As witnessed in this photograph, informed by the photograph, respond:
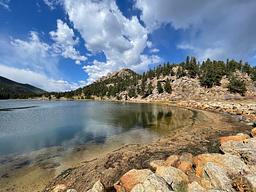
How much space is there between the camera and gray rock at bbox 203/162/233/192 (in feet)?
32.7

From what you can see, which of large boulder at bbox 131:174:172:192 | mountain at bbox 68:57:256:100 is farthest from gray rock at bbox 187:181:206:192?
mountain at bbox 68:57:256:100

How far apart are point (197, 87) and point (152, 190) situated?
13250cm

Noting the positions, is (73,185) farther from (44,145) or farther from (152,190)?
(44,145)

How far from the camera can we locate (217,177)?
10.4 metres

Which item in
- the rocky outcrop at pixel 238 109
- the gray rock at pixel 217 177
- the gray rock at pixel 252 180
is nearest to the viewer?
the gray rock at pixel 252 180

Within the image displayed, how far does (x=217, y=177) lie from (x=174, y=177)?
90.3 inches

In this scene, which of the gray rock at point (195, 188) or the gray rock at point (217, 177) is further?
the gray rock at point (217, 177)

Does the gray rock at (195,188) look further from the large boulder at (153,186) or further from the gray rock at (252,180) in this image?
the gray rock at (252,180)

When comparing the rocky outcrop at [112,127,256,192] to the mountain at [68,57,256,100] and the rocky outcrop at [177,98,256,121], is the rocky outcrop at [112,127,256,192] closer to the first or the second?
the rocky outcrop at [177,98,256,121]

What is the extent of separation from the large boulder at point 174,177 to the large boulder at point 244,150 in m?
4.47

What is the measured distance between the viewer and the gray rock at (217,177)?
392 inches

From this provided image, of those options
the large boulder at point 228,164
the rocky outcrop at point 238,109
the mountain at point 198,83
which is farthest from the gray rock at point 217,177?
the mountain at point 198,83

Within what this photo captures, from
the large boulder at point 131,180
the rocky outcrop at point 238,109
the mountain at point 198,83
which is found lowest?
the large boulder at point 131,180

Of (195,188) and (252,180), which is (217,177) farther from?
(252,180)
